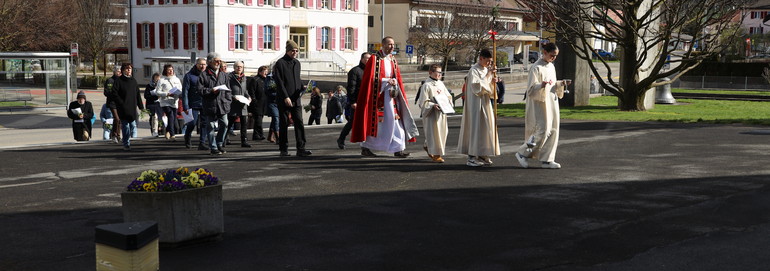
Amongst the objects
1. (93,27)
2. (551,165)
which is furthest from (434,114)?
(93,27)

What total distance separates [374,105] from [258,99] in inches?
170

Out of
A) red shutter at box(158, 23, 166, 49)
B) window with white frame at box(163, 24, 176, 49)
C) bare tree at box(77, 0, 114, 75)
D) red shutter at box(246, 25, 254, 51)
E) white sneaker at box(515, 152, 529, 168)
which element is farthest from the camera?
bare tree at box(77, 0, 114, 75)

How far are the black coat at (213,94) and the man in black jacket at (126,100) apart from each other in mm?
2036

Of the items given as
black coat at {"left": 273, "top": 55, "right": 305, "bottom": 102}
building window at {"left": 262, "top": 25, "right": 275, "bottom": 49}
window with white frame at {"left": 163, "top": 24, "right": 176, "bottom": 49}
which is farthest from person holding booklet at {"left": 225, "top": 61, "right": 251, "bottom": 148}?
window with white frame at {"left": 163, "top": 24, "right": 176, "bottom": 49}

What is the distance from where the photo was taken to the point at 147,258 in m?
5.65

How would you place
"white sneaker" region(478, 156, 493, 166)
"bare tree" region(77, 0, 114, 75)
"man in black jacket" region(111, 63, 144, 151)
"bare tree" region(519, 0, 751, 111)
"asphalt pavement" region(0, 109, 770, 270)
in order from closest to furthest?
"asphalt pavement" region(0, 109, 770, 270) → "white sneaker" region(478, 156, 493, 166) → "man in black jacket" region(111, 63, 144, 151) → "bare tree" region(519, 0, 751, 111) → "bare tree" region(77, 0, 114, 75)

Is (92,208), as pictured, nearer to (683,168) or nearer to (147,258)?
(147,258)

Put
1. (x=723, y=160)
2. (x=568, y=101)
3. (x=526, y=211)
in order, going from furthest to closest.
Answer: (x=568, y=101)
(x=723, y=160)
(x=526, y=211)

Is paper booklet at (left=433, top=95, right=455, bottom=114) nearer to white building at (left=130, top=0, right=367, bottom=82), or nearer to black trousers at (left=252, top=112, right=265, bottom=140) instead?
black trousers at (left=252, top=112, right=265, bottom=140)

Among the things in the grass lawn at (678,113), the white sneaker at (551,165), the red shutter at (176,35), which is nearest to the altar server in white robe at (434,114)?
the white sneaker at (551,165)

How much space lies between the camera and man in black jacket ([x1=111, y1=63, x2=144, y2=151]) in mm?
15594

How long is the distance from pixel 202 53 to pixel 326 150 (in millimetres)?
45645

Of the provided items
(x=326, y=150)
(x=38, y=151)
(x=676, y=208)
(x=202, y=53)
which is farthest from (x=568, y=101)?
(x=202, y=53)

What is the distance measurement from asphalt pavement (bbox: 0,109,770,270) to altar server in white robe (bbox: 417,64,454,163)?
10.2 inches
